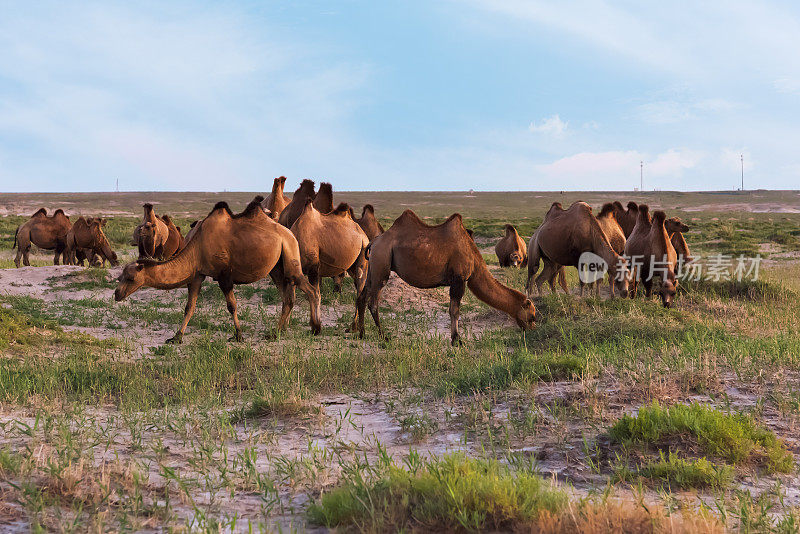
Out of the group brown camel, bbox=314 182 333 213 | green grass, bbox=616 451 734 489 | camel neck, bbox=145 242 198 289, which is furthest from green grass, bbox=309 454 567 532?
brown camel, bbox=314 182 333 213

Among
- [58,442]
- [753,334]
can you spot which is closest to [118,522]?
[58,442]

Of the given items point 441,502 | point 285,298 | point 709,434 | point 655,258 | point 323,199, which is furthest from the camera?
point 323,199

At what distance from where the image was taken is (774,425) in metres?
5.33

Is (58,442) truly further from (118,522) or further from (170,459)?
(118,522)

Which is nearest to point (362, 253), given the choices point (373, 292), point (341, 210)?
point (341, 210)

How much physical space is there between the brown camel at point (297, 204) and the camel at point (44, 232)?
13.1 meters

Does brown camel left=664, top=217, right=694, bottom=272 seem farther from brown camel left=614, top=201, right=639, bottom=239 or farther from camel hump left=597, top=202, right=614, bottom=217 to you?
brown camel left=614, top=201, right=639, bottom=239

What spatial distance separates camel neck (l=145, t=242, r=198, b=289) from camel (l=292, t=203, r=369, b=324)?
2.27 m

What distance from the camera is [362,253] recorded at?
13.9 meters

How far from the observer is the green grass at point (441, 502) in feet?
11.1

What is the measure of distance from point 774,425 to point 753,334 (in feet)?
19.0

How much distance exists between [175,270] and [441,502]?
777cm

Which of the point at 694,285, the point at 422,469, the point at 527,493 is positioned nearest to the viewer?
the point at 527,493

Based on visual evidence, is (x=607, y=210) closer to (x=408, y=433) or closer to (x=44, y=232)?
(x=408, y=433)
